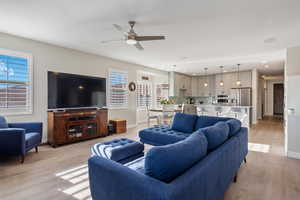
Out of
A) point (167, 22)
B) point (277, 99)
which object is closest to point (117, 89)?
point (167, 22)

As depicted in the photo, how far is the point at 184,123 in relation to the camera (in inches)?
145

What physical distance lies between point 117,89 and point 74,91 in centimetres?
178

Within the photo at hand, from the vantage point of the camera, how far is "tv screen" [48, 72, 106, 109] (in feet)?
14.3

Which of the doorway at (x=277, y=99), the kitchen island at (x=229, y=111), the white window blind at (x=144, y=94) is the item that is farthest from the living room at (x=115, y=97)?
the doorway at (x=277, y=99)

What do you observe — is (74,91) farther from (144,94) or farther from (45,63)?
(144,94)

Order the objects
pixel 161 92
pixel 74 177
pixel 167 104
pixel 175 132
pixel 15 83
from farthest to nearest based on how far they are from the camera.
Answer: pixel 161 92 < pixel 167 104 < pixel 15 83 < pixel 175 132 < pixel 74 177

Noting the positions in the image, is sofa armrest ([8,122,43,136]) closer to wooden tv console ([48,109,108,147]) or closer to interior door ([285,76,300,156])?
wooden tv console ([48,109,108,147])

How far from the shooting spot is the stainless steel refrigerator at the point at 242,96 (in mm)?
8141

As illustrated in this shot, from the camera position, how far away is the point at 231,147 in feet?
6.56

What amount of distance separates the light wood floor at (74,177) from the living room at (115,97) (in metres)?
0.02

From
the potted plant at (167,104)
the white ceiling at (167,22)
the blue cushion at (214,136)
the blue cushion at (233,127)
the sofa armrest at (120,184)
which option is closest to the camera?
the sofa armrest at (120,184)

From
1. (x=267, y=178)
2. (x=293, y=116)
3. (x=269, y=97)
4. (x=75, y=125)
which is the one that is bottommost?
(x=267, y=178)

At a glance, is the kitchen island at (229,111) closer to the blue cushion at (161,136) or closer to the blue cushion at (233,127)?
the blue cushion at (161,136)

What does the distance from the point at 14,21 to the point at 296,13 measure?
4.95 meters
